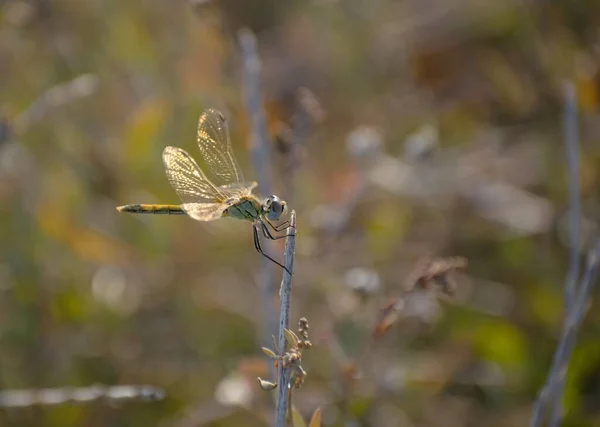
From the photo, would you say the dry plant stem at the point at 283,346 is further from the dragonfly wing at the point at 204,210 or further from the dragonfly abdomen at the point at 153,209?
the dragonfly abdomen at the point at 153,209

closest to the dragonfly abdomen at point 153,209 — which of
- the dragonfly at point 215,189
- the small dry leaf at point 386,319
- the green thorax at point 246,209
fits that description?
the dragonfly at point 215,189

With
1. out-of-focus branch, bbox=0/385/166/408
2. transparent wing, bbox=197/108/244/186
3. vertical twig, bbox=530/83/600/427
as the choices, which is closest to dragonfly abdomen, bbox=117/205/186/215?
transparent wing, bbox=197/108/244/186

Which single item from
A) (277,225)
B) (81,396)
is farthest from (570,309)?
(81,396)

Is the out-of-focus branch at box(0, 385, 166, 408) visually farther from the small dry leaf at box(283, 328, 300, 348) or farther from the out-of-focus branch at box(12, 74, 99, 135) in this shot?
the out-of-focus branch at box(12, 74, 99, 135)

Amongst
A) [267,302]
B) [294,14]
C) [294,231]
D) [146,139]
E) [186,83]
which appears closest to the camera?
[294,231]

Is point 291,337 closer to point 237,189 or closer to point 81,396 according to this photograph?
point 237,189

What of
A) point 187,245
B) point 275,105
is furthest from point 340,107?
point 187,245

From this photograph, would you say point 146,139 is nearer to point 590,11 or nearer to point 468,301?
point 468,301
